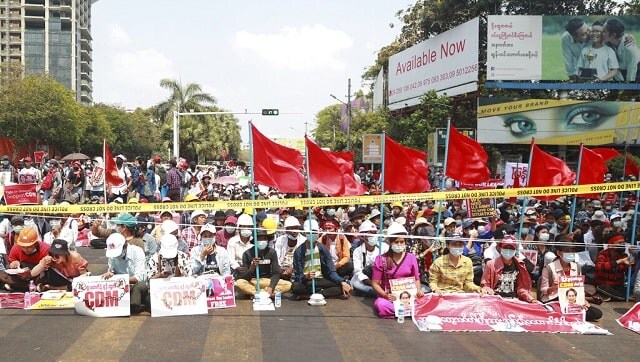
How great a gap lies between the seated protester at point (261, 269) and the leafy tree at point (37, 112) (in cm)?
4605

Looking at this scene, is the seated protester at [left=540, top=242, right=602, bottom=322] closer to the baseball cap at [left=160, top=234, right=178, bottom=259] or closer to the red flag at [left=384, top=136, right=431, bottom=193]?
the red flag at [left=384, top=136, right=431, bottom=193]

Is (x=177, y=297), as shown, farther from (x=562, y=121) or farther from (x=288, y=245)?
(x=562, y=121)

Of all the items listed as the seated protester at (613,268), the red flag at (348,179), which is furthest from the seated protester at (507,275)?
the red flag at (348,179)

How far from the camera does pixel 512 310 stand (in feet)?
27.5

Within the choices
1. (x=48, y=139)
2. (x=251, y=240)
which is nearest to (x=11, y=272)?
(x=251, y=240)

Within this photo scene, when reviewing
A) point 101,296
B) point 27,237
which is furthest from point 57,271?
point 101,296

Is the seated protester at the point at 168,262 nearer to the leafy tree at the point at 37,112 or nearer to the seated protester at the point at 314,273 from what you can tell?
the seated protester at the point at 314,273

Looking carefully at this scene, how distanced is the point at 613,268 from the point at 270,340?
245 inches

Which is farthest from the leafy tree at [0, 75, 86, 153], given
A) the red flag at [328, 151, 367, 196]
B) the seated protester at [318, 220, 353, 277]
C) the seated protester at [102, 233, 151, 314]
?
the seated protester at [102, 233, 151, 314]

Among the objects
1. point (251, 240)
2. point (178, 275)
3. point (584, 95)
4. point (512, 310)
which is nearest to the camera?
point (512, 310)

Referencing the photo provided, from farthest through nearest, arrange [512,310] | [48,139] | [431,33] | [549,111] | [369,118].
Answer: [369,118]
[48,139]
[431,33]
[549,111]
[512,310]

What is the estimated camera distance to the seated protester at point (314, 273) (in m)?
9.70

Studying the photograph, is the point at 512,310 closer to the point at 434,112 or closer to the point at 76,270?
the point at 76,270

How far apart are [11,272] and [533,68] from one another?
111 feet
